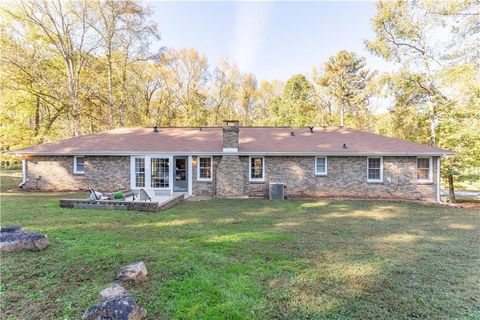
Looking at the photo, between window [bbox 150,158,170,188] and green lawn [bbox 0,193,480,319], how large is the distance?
5591 millimetres

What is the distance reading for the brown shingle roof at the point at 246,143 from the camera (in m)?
13.1

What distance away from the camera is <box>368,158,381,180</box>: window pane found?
13.0 m

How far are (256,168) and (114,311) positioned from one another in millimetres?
10965

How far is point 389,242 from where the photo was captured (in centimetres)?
582

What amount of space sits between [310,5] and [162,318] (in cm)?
1767

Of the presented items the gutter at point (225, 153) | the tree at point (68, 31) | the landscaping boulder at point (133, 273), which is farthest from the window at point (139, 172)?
the landscaping boulder at point (133, 273)

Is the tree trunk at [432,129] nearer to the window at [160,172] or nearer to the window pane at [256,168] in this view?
the window pane at [256,168]

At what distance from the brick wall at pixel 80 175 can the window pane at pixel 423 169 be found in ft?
50.9

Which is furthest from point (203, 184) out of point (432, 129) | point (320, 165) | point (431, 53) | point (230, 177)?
point (431, 53)

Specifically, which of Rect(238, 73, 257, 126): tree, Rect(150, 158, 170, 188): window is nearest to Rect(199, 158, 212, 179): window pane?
Rect(150, 158, 170, 188): window

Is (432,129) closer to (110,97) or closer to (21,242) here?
(21,242)

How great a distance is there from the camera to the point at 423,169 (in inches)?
500

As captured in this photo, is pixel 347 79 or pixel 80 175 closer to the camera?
pixel 80 175

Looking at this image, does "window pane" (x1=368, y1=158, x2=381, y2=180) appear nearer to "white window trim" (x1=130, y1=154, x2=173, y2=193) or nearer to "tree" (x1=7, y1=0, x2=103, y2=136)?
"white window trim" (x1=130, y1=154, x2=173, y2=193)
